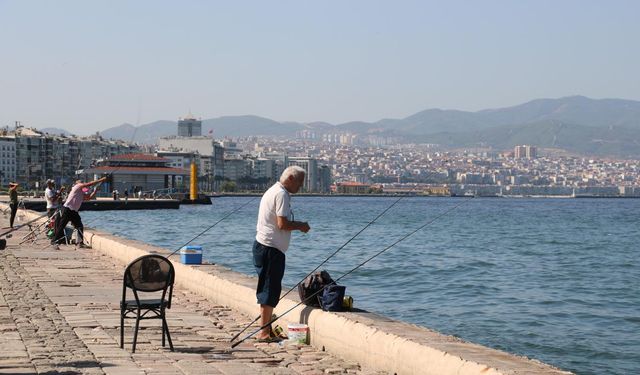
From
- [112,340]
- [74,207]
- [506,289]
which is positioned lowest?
[506,289]

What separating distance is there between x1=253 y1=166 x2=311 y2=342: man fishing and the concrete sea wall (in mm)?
355

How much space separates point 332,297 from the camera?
882cm

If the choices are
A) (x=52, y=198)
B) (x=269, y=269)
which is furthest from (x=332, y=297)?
(x=52, y=198)

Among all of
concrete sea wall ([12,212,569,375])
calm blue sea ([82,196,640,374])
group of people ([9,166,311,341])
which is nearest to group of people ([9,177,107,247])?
calm blue sea ([82,196,640,374])

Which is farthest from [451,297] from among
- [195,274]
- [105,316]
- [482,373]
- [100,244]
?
[482,373]

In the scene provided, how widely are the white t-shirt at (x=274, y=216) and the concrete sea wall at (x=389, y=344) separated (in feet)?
2.14

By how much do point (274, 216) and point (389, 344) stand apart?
1627mm

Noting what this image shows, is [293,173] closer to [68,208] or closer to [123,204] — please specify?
[68,208]

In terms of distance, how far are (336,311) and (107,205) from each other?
8409 cm

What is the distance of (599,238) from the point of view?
5734 centimetres

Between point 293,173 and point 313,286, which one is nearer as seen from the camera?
point 293,173

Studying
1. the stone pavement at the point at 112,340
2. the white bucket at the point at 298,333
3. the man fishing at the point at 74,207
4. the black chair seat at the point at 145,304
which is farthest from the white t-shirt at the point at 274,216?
the man fishing at the point at 74,207

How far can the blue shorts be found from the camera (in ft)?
28.5

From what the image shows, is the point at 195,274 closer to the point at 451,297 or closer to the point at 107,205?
the point at 451,297
